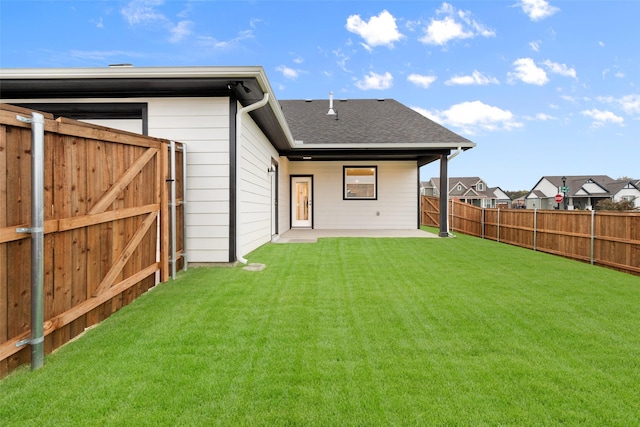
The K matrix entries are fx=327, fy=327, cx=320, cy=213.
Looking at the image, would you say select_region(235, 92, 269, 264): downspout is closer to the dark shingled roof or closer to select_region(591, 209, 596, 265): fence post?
the dark shingled roof

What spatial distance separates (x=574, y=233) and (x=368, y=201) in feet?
22.0

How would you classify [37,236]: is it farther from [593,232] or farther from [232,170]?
[593,232]

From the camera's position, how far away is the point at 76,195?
271cm

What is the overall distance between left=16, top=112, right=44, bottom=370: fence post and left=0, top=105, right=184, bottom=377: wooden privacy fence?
4 centimetres

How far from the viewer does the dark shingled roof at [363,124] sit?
10.1m

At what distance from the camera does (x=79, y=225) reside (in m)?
2.70

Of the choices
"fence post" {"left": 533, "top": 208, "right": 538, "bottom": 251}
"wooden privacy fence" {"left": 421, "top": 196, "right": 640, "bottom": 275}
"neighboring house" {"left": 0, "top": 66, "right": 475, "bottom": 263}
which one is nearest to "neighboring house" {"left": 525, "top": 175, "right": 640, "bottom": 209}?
"wooden privacy fence" {"left": 421, "top": 196, "right": 640, "bottom": 275}

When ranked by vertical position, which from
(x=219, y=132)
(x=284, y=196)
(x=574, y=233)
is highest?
(x=219, y=132)

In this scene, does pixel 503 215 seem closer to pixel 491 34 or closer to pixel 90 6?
pixel 491 34

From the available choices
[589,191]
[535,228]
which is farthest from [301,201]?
[589,191]

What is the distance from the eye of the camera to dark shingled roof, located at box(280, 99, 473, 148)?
396 inches

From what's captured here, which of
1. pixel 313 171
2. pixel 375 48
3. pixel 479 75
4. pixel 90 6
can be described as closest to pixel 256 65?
pixel 90 6

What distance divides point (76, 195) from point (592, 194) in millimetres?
52050

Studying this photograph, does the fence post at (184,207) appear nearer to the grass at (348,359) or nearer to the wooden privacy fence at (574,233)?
the grass at (348,359)
